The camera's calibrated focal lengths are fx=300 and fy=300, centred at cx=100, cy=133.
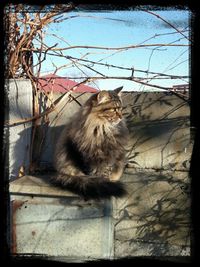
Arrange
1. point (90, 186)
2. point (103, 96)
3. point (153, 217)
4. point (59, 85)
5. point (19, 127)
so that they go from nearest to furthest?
1. point (90, 186)
2. point (103, 96)
3. point (153, 217)
4. point (19, 127)
5. point (59, 85)

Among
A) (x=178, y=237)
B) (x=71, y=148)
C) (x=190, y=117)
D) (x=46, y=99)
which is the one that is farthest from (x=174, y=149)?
(x=46, y=99)

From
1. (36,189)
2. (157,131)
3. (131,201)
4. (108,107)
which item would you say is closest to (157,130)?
(157,131)

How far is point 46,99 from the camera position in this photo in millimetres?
2922

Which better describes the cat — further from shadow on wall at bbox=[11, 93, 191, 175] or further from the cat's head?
shadow on wall at bbox=[11, 93, 191, 175]

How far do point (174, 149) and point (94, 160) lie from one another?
2.67ft

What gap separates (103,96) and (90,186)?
748 mm

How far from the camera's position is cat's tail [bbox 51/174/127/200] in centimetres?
215

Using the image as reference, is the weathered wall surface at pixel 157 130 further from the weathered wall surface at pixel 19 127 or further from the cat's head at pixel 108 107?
the weathered wall surface at pixel 19 127

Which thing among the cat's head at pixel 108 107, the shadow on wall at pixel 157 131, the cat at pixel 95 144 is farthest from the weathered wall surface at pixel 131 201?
the cat's head at pixel 108 107

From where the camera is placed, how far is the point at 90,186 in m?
2.18

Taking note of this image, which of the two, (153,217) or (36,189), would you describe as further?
(153,217)

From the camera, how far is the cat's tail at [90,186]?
215cm

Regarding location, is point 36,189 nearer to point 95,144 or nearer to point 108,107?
point 95,144

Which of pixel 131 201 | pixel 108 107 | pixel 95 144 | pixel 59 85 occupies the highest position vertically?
pixel 59 85
